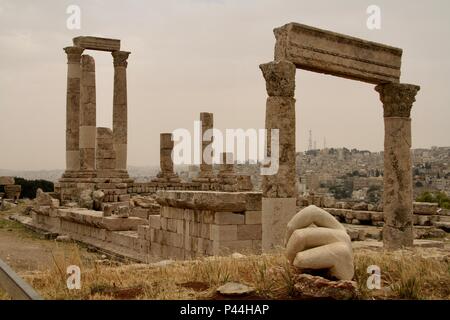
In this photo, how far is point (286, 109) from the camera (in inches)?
456

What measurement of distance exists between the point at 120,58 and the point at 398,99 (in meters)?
21.0

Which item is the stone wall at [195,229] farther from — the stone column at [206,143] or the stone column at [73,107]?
the stone column at [206,143]

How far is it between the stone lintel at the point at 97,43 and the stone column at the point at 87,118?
98 cm

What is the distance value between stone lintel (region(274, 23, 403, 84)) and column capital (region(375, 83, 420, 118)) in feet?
0.72

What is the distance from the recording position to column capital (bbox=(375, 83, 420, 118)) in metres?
13.2

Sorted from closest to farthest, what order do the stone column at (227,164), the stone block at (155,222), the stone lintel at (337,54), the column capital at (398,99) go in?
the stone lintel at (337,54) → the column capital at (398,99) → the stone block at (155,222) → the stone column at (227,164)

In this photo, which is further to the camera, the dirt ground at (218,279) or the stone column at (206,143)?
the stone column at (206,143)

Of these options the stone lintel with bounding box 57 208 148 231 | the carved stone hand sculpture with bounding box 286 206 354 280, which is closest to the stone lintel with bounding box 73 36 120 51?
the stone lintel with bounding box 57 208 148 231

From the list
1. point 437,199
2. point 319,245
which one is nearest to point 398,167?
→ point 319,245

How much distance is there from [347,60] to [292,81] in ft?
5.53

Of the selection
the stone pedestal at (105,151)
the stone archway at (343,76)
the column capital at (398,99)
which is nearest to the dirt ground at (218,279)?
the stone archway at (343,76)

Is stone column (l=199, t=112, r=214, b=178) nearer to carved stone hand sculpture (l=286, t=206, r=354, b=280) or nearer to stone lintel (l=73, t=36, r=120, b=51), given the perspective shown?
stone lintel (l=73, t=36, r=120, b=51)

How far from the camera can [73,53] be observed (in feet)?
98.1

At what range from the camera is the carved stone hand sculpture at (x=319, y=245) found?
6566 millimetres
